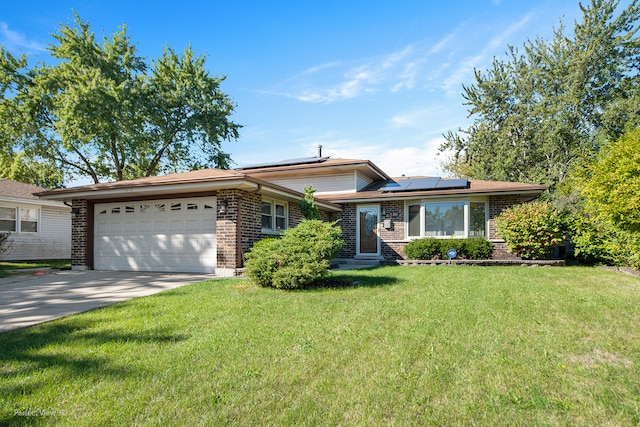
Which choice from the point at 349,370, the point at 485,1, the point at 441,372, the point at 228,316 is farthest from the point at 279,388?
the point at 485,1

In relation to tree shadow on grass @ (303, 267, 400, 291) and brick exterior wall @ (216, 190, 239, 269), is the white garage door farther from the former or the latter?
tree shadow on grass @ (303, 267, 400, 291)

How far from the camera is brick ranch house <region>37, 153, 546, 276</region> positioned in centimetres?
1000

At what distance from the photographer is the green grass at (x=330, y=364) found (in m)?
2.59

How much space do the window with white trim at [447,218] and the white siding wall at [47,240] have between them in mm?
17602

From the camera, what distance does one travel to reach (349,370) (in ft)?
10.9

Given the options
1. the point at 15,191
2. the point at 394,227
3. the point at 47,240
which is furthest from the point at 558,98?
the point at 15,191

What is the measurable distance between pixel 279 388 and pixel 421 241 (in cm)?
1175

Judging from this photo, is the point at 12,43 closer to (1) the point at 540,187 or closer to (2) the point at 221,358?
(2) the point at 221,358

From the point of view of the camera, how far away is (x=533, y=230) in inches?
482

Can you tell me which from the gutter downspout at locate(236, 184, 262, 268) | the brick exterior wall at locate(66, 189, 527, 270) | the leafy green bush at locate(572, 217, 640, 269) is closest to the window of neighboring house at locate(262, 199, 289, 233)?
the brick exterior wall at locate(66, 189, 527, 270)

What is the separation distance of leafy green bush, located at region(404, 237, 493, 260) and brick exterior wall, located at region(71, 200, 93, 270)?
11215 millimetres

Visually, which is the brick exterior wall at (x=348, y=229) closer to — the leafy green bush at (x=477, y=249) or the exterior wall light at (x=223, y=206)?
the leafy green bush at (x=477, y=249)

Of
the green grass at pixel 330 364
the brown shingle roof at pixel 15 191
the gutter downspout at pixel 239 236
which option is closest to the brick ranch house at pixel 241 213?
the gutter downspout at pixel 239 236

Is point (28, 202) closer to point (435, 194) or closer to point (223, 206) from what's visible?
point (223, 206)
